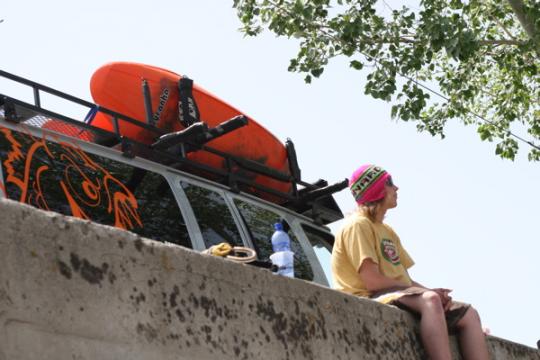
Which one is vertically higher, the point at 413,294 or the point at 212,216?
the point at 212,216

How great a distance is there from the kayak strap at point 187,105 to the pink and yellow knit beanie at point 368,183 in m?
2.66

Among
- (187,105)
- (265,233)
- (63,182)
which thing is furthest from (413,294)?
(187,105)

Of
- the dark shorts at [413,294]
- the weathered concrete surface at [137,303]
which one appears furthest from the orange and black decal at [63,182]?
the weathered concrete surface at [137,303]

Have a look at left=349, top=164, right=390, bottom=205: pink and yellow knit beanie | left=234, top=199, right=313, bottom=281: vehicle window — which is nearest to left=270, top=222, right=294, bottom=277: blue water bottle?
left=234, top=199, right=313, bottom=281: vehicle window

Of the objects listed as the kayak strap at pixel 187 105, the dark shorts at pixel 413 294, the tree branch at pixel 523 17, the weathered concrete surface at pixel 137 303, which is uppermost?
the tree branch at pixel 523 17

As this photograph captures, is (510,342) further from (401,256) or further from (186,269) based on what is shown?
(186,269)

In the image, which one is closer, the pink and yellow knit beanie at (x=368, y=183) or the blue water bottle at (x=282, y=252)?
the pink and yellow knit beanie at (x=368, y=183)

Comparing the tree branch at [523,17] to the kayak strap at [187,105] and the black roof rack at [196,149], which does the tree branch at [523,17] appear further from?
the kayak strap at [187,105]

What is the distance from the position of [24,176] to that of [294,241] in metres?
2.84

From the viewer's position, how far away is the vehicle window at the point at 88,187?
543cm

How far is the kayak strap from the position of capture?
7656 millimetres

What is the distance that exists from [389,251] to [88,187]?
183 centimetres

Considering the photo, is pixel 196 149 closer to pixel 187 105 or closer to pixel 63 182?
pixel 187 105

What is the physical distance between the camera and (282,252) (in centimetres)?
664
